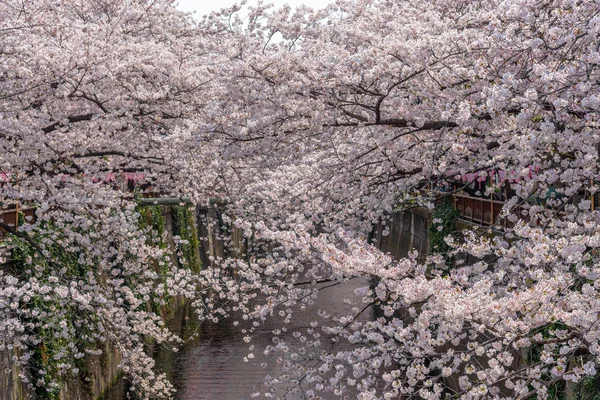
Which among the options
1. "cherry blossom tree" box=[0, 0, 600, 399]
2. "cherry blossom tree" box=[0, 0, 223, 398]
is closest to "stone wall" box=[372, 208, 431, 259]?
"cherry blossom tree" box=[0, 0, 223, 398]

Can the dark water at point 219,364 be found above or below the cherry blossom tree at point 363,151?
below

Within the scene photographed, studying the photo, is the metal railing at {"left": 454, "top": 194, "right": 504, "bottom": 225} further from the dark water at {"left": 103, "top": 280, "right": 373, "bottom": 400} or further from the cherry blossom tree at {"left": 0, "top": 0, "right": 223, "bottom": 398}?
the cherry blossom tree at {"left": 0, "top": 0, "right": 223, "bottom": 398}

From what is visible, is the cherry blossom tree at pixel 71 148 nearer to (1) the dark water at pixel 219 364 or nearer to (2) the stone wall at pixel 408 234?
(1) the dark water at pixel 219 364

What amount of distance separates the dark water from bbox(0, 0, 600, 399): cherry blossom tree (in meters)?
3.84

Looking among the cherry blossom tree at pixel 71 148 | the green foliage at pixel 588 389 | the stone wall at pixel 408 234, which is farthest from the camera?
the stone wall at pixel 408 234

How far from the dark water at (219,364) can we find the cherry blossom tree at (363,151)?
3.84 m

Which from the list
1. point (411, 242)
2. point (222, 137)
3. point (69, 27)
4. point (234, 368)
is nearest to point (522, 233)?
point (222, 137)

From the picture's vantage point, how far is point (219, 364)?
21.6m

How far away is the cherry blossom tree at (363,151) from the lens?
6859 millimetres

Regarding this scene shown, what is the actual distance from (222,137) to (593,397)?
5647 mm

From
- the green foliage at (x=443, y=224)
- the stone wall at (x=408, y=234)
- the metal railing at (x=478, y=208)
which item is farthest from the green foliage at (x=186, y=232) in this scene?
the metal railing at (x=478, y=208)

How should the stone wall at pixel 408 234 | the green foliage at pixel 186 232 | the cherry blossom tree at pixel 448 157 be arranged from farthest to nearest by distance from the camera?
the green foliage at pixel 186 232 → the stone wall at pixel 408 234 → the cherry blossom tree at pixel 448 157

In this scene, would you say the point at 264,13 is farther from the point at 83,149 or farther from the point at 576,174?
the point at 576,174

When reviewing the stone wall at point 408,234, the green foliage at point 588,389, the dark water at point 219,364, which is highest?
the stone wall at point 408,234
